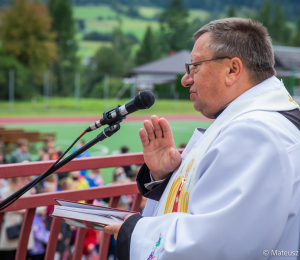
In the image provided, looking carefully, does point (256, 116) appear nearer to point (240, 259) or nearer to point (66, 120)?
point (240, 259)

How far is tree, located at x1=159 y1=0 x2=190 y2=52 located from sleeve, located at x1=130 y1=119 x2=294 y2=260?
67198mm

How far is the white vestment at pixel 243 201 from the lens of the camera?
1.18 meters

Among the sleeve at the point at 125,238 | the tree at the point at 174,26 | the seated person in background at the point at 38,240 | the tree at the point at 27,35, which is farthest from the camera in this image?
the tree at the point at 174,26

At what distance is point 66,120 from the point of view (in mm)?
24500

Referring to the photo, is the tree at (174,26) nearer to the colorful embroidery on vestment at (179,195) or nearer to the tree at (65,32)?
the tree at (65,32)

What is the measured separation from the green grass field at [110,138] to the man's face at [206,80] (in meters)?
12.2

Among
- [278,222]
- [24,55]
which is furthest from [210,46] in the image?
[24,55]

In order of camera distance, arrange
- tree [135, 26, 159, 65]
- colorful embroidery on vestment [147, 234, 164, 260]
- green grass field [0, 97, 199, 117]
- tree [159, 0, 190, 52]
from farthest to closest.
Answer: tree [159, 0, 190, 52]
tree [135, 26, 159, 65]
green grass field [0, 97, 199, 117]
colorful embroidery on vestment [147, 234, 164, 260]

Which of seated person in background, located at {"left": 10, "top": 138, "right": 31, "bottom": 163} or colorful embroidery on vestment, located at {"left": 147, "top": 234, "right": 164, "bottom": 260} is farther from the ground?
colorful embroidery on vestment, located at {"left": 147, "top": 234, "right": 164, "bottom": 260}

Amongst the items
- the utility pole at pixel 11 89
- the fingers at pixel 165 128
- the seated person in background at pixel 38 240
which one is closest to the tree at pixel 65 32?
the utility pole at pixel 11 89

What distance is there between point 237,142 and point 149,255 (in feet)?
Result: 1.75

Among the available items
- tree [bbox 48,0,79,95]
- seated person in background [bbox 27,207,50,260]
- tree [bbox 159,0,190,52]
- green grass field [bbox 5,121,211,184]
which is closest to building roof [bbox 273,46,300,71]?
green grass field [bbox 5,121,211,184]

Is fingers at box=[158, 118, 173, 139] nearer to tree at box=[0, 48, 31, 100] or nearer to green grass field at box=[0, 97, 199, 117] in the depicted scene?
green grass field at box=[0, 97, 199, 117]

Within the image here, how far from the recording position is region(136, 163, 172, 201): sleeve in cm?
191
